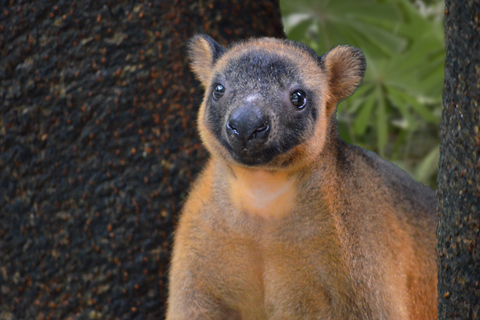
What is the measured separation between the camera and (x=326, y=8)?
482 centimetres

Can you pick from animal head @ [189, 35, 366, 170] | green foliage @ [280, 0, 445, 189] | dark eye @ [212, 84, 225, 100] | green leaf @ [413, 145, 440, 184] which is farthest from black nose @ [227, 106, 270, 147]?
green leaf @ [413, 145, 440, 184]

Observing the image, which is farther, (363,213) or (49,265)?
(49,265)

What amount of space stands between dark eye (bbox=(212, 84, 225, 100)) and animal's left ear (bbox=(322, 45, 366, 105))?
1.72 ft

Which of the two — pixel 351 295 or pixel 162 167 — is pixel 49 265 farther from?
pixel 351 295

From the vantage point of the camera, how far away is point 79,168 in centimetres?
319

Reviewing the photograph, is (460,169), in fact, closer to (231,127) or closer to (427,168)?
(231,127)

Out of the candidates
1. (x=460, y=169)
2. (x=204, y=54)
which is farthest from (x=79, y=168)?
(x=460, y=169)

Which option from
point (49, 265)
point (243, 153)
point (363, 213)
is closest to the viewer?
point (243, 153)

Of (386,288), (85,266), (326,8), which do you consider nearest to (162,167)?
(85,266)

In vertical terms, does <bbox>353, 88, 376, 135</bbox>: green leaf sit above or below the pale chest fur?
below

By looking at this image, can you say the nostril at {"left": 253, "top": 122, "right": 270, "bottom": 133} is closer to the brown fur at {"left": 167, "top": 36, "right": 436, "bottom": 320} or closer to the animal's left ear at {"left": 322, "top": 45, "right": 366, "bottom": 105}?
the brown fur at {"left": 167, "top": 36, "right": 436, "bottom": 320}

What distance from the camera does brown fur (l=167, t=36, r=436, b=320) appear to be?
2.75m

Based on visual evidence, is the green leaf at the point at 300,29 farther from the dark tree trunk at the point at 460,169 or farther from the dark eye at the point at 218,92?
the dark tree trunk at the point at 460,169

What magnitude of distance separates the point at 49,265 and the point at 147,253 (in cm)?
48
